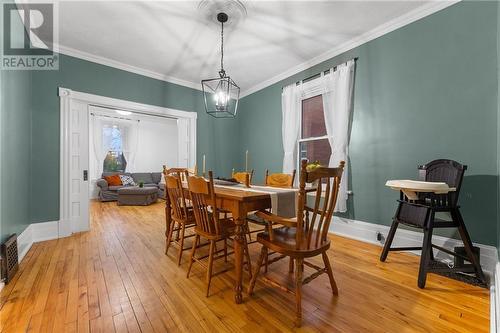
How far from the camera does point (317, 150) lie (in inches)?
139

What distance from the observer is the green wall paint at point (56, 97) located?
9.58ft

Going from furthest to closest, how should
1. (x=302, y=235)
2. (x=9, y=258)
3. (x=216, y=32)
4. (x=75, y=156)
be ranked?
(x=75, y=156) < (x=216, y=32) < (x=9, y=258) < (x=302, y=235)

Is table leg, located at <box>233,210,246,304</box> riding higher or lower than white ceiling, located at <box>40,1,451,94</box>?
lower

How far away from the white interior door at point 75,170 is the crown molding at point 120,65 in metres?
0.72

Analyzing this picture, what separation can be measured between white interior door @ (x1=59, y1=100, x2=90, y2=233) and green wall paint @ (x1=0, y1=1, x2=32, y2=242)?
0.39 metres

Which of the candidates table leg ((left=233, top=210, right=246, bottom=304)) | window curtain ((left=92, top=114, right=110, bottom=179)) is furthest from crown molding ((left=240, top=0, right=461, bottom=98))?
window curtain ((left=92, top=114, right=110, bottom=179))

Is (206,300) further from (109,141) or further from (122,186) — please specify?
(109,141)

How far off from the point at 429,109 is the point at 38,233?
5131 mm

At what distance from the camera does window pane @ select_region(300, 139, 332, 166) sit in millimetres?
3389

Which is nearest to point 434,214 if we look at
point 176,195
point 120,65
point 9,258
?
point 176,195

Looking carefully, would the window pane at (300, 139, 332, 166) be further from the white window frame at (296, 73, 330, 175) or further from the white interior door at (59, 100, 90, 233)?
the white interior door at (59, 100, 90, 233)

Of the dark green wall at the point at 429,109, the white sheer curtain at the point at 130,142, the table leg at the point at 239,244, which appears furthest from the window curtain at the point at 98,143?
the table leg at the point at 239,244

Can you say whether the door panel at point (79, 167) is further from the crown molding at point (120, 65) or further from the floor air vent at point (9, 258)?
the floor air vent at point (9, 258)

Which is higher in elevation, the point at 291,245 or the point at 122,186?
the point at 291,245
